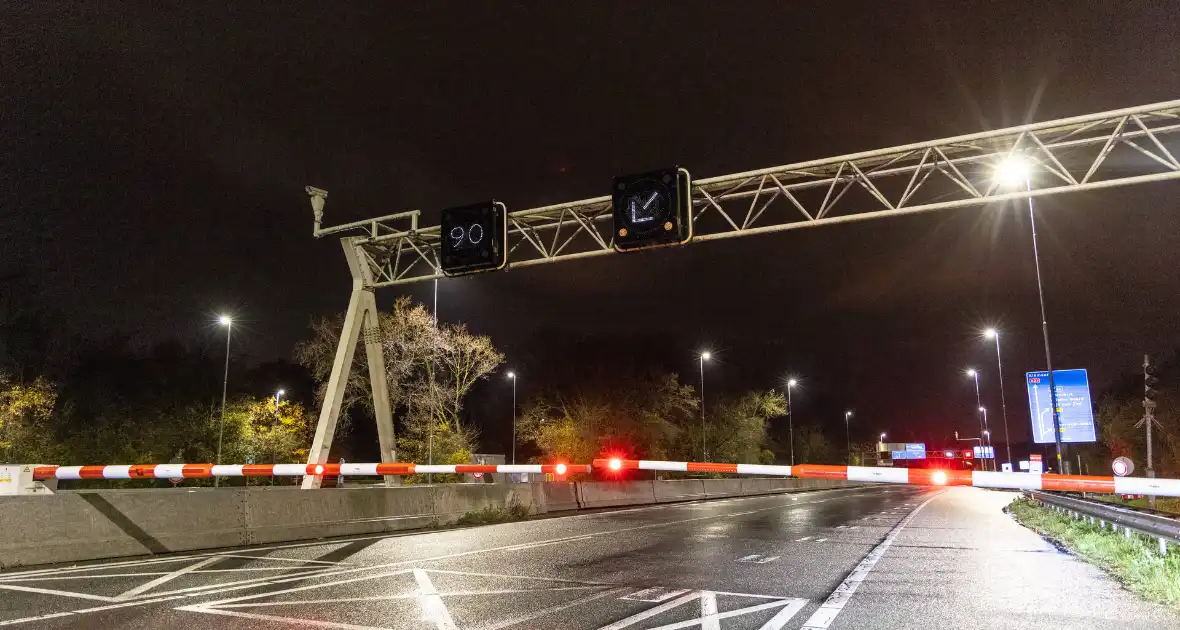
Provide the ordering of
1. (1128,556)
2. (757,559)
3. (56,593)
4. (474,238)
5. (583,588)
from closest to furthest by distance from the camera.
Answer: (56,593)
(583,588)
(1128,556)
(757,559)
(474,238)

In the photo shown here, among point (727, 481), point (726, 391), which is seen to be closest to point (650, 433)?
point (727, 481)

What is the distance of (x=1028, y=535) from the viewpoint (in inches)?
638

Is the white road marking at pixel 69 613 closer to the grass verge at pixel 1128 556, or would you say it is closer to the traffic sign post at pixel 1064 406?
the grass verge at pixel 1128 556

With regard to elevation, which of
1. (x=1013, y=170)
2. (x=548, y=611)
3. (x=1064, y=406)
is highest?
(x=1013, y=170)

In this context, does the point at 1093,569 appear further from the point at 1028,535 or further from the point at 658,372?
the point at 658,372

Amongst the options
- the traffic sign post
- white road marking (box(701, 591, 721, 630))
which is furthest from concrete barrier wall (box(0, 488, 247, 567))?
the traffic sign post

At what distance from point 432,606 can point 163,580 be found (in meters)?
3.57

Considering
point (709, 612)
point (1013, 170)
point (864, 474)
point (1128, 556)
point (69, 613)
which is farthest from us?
point (1013, 170)

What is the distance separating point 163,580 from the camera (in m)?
8.45

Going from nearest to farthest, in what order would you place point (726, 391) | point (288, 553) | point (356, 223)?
point (288, 553)
point (356, 223)
point (726, 391)

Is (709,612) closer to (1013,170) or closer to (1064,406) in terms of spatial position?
(1013,170)

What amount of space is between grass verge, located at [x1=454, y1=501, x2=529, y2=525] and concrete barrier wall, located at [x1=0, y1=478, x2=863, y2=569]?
16cm

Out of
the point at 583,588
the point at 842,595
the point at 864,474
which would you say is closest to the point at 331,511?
the point at 583,588

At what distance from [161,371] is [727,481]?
52.3 metres
